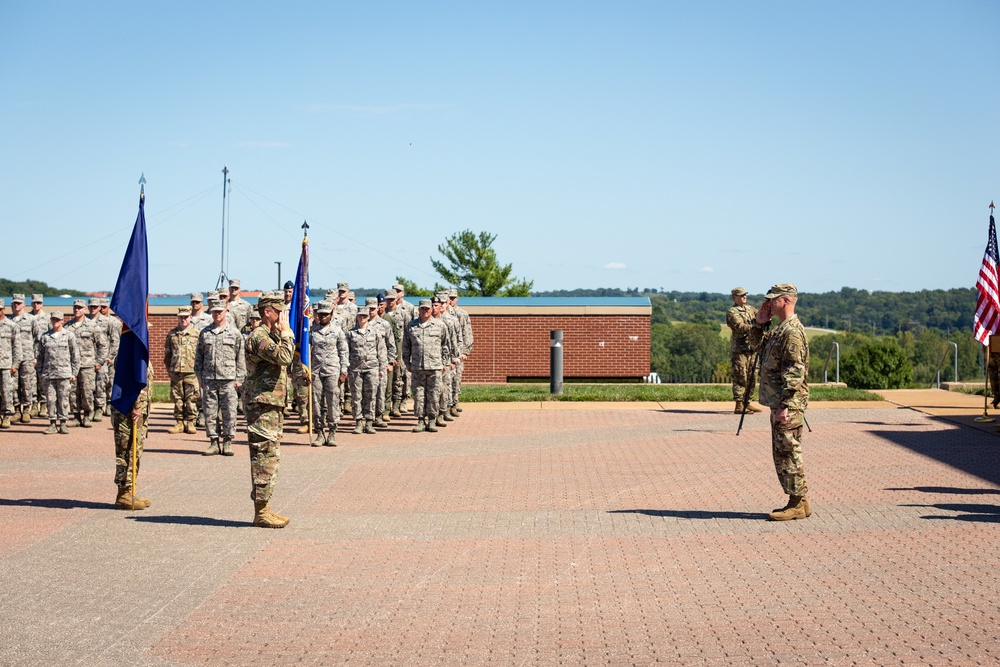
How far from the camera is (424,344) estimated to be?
1769cm

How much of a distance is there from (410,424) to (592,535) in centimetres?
985

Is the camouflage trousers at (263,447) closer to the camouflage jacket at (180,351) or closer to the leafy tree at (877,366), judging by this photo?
the camouflage jacket at (180,351)

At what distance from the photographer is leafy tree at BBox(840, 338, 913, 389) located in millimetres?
45812

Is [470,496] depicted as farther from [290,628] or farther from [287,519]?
[290,628]

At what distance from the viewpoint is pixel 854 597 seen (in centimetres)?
753

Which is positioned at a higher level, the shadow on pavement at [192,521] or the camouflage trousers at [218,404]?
the camouflage trousers at [218,404]

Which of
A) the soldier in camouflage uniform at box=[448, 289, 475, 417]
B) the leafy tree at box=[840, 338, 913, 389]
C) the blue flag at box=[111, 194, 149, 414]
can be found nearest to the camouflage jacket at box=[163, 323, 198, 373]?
the soldier in camouflage uniform at box=[448, 289, 475, 417]

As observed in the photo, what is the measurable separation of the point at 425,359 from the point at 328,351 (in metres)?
1.80

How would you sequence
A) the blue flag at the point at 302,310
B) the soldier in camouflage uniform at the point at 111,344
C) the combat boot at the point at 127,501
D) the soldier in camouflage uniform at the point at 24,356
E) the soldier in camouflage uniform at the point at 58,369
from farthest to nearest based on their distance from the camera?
the soldier in camouflage uniform at the point at 111,344, the soldier in camouflage uniform at the point at 24,356, the soldier in camouflage uniform at the point at 58,369, the blue flag at the point at 302,310, the combat boot at the point at 127,501

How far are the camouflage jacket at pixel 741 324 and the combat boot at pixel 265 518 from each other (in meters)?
11.3

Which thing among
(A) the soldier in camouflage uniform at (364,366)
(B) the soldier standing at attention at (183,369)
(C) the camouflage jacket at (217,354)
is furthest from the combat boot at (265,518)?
(B) the soldier standing at attention at (183,369)

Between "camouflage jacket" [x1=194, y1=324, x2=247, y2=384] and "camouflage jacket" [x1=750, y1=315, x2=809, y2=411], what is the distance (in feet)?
26.1

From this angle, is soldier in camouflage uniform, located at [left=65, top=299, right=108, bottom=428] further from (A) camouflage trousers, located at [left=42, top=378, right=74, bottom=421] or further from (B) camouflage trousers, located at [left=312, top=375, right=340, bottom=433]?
(B) camouflage trousers, located at [left=312, top=375, right=340, bottom=433]

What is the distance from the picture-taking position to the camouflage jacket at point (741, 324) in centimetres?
1945
